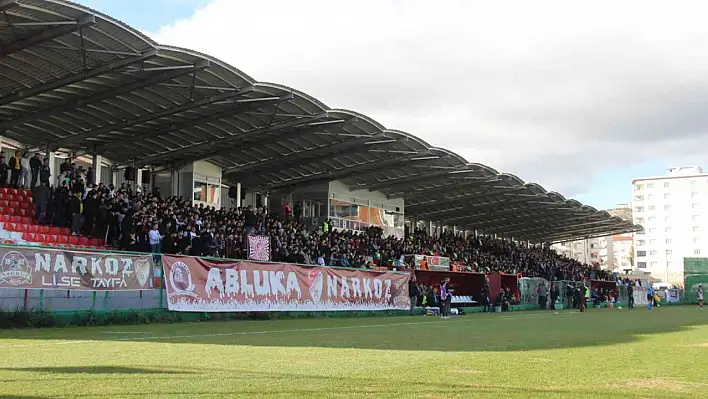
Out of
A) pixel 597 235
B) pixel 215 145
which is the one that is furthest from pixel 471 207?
pixel 215 145

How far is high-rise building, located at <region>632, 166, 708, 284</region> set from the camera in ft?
477

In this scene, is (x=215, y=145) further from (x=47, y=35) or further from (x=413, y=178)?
(x=47, y=35)

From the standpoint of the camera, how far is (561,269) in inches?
2724

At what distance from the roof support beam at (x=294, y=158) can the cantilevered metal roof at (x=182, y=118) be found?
0.24 feet

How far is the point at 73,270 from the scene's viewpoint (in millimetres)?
18469

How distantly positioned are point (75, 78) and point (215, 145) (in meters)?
12.9

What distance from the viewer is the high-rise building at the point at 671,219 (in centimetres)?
14538

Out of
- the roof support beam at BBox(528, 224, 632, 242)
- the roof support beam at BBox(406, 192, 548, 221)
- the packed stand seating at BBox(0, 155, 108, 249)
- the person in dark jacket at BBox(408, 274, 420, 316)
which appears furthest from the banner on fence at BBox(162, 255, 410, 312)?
the roof support beam at BBox(528, 224, 632, 242)

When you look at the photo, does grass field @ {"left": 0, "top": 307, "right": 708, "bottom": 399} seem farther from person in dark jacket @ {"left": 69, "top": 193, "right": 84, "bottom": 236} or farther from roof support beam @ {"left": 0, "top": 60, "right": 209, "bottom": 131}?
roof support beam @ {"left": 0, "top": 60, "right": 209, "bottom": 131}

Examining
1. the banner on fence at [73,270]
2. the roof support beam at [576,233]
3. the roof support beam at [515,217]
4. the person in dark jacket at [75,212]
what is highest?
the roof support beam at [515,217]

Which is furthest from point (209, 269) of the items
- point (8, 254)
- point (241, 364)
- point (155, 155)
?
point (155, 155)

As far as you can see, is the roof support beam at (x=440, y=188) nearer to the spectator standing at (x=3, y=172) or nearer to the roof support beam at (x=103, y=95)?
the roof support beam at (x=103, y=95)

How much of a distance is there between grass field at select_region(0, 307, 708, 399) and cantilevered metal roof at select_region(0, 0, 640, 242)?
11117 mm

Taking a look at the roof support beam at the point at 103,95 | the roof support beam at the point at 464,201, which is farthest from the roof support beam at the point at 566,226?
the roof support beam at the point at 103,95
